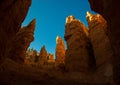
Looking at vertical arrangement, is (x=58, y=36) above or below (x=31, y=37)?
above

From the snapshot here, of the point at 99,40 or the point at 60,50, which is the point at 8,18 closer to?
the point at 99,40

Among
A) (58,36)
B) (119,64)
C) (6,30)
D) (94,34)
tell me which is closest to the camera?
(119,64)

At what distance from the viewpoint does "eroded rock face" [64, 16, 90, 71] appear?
115ft

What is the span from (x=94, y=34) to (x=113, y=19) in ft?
84.5

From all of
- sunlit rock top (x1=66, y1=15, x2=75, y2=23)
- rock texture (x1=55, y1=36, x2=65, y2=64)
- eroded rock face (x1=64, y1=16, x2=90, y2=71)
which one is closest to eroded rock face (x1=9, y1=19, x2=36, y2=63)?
eroded rock face (x1=64, y1=16, x2=90, y2=71)

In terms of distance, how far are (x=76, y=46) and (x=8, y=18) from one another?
874 inches

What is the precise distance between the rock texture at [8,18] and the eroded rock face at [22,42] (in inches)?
562

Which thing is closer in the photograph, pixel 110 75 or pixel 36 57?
pixel 110 75

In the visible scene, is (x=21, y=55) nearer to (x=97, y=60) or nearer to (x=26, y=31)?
(x=26, y=31)

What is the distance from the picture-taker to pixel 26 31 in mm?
40219

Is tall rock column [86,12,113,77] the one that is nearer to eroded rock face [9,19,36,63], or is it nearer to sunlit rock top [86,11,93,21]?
sunlit rock top [86,11,93,21]

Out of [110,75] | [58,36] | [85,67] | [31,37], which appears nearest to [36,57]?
[58,36]

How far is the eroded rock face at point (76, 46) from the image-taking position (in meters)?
35.1

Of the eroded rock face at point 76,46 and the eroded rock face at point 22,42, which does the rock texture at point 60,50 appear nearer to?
the eroded rock face at point 76,46
